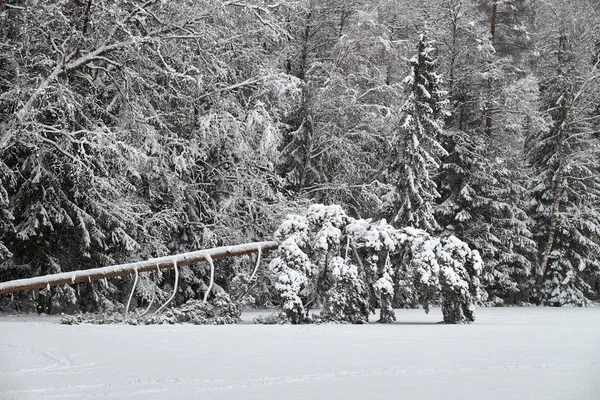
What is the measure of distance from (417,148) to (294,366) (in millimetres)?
16676

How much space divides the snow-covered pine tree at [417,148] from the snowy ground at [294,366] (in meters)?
12.9

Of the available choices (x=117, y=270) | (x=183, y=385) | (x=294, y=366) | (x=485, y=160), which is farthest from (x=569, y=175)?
(x=183, y=385)

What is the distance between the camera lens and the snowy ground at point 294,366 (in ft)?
14.1

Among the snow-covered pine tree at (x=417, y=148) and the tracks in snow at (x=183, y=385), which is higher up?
the snow-covered pine tree at (x=417, y=148)

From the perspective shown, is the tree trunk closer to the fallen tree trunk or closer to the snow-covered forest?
the snow-covered forest

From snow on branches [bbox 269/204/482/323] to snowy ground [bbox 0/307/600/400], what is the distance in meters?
2.74

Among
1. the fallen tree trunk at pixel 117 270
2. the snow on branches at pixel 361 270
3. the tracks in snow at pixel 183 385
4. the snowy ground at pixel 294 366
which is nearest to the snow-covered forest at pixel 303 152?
the snow on branches at pixel 361 270

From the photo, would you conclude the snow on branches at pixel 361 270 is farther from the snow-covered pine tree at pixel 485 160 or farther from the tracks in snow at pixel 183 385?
the snow-covered pine tree at pixel 485 160

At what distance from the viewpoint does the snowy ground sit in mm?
4293

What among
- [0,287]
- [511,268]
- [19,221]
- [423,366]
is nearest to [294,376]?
[423,366]

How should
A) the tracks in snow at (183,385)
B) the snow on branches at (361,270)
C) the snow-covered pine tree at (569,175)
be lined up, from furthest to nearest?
the snow-covered pine tree at (569,175)
the snow on branches at (361,270)
the tracks in snow at (183,385)

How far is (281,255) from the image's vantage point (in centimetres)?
1167

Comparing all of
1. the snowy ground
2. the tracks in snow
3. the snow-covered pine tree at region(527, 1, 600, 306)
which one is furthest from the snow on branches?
the snow-covered pine tree at region(527, 1, 600, 306)

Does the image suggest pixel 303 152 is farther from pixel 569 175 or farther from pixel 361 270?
pixel 569 175
